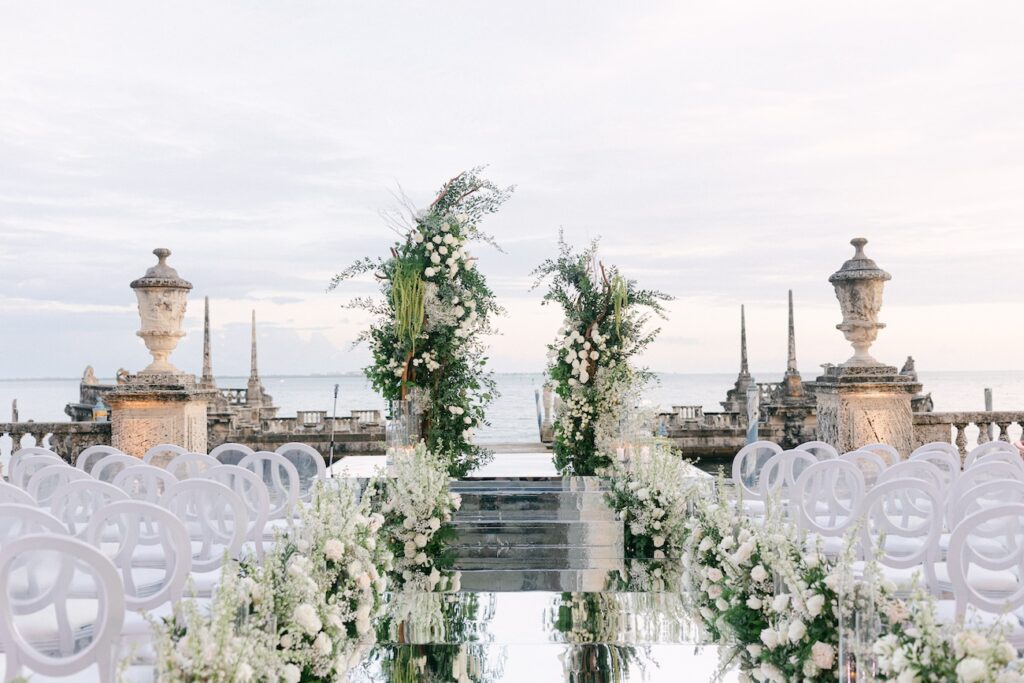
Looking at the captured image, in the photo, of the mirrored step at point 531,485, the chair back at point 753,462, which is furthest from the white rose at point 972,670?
the mirrored step at point 531,485

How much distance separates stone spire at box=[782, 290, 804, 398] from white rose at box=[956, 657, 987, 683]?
18687 mm

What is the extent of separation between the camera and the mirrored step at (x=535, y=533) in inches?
300

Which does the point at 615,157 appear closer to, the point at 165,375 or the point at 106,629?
the point at 165,375

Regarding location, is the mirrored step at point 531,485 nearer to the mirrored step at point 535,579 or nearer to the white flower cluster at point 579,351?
the white flower cluster at point 579,351

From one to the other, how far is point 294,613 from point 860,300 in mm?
7873

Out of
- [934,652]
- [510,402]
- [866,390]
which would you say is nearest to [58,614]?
[934,652]

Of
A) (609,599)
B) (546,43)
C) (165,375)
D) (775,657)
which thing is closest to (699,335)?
(546,43)

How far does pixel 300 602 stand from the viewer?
10.8ft

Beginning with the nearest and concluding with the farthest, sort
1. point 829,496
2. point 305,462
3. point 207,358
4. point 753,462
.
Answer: point 829,496 → point 753,462 → point 305,462 → point 207,358

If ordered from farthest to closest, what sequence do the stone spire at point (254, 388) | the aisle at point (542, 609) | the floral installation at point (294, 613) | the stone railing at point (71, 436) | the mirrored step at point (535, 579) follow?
the stone spire at point (254, 388) → the stone railing at point (71, 436) → the mirrored step at point (535, 579) → the aisle at point (542, 609) → the floral installation at point (294, 613)

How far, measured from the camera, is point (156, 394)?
9219 mm

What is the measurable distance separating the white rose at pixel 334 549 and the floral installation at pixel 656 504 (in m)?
3.17

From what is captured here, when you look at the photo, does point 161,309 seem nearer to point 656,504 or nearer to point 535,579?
point 535,579

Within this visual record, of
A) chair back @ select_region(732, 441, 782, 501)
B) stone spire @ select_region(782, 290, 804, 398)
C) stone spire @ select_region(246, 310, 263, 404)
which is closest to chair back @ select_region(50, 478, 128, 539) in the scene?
chair back @ select_region(732, 441, 782, 501)
